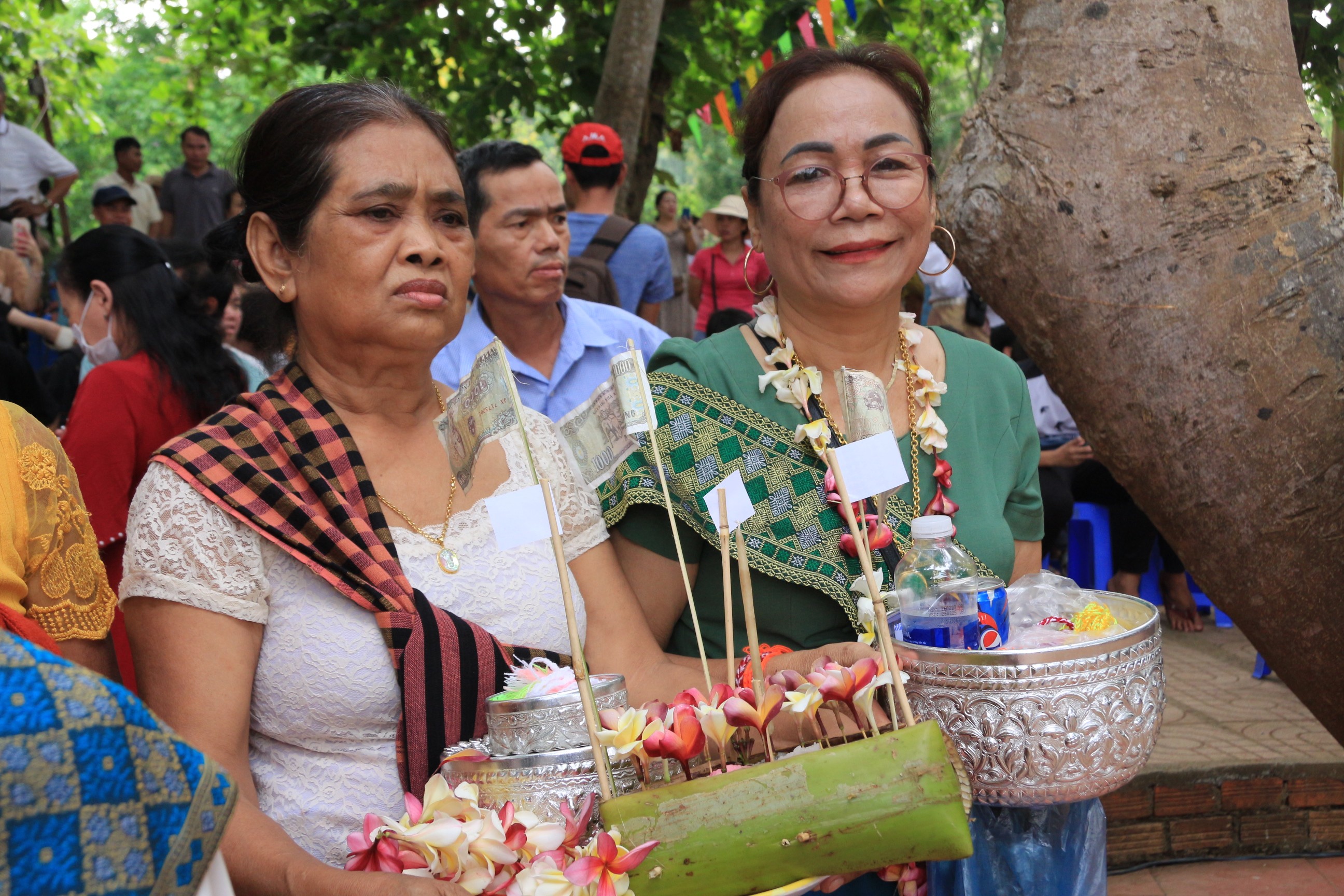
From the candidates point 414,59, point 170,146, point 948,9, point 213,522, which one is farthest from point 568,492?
point 170,146

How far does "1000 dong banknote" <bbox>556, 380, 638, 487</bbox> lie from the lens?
1.80 meters

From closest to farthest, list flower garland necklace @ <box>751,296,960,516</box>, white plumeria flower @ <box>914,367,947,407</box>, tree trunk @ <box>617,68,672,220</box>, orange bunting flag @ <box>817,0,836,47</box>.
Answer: flower garland necklace @ <box>751,296,960,516</box>
white plumeria flower @ <box>914,367,947,407</box>
orange bunting flag @ <box>817,0,836,47</box>
tree trunk @ <box>617,68,672,220</box>

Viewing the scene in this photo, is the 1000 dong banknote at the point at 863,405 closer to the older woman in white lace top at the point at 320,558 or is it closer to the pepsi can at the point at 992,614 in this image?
the pepsi can at the point at 992,614

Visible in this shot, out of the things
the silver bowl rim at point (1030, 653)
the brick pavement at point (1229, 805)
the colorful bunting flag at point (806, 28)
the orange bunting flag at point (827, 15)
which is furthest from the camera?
the colorful bunting flag at point (806, 28)

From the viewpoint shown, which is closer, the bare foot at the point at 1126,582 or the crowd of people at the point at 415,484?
the crowd of people at the point at 415,484

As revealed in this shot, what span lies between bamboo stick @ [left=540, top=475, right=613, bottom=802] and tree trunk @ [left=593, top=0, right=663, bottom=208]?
4958 millimetres

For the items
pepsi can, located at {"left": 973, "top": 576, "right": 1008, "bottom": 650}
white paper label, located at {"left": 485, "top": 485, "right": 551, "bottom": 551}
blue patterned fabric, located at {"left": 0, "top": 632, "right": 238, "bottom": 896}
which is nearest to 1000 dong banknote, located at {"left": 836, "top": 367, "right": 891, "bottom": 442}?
pepsi can, located at {"left": 973, "top": 576, "right": 1008, "bottom": 650}

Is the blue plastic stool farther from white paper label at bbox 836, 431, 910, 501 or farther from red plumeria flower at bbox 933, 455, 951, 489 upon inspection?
white paper label at bbox 836, 431, 910, 501

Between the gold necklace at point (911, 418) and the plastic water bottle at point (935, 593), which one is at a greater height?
the gold necklace at point (911, 418)

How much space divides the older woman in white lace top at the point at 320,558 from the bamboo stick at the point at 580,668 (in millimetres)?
384

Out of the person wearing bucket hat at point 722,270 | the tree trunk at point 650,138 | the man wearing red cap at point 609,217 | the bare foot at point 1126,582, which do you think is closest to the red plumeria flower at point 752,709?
the man wearing red cap at point 609,217

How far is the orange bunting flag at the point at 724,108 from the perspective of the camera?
9.45 m

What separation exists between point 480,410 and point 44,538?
72 cm

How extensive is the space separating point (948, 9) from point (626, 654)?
33.9ft
